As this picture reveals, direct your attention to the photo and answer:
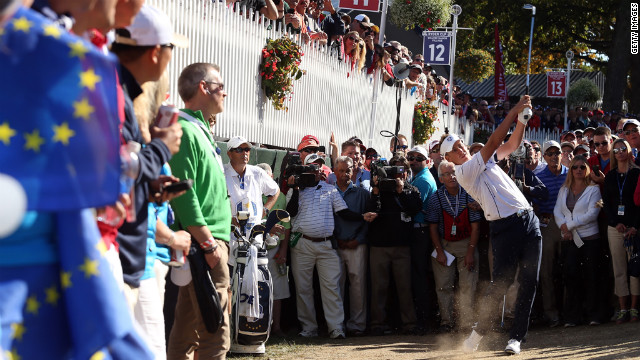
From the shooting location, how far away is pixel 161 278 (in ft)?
14.4

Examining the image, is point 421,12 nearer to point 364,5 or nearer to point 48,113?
point 364,5

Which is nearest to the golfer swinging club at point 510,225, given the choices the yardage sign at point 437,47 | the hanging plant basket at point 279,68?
the hanging plant basket at point 279,68

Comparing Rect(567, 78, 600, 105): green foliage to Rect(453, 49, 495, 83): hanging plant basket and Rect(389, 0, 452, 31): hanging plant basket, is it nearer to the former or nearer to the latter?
Rect(453, 49, 495, 83): hanging plant basket

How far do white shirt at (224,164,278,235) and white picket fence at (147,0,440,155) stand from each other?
151 centimetres

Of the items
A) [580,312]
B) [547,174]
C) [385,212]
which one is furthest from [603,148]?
[385,212]

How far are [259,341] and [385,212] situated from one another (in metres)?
2.91

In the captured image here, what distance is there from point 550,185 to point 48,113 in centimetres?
1031

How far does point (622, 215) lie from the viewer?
10836 mm

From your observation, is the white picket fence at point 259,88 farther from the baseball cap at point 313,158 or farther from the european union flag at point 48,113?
the european union flag at point 48,113

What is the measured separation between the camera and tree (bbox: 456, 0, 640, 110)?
125 ft

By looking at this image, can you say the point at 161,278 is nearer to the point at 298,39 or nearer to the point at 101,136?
the point at 101,136

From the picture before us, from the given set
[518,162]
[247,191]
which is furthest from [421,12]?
[247,191]

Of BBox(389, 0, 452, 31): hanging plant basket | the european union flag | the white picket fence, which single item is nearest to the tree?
BBox(389, 0, 452, 31): hanging plant basket

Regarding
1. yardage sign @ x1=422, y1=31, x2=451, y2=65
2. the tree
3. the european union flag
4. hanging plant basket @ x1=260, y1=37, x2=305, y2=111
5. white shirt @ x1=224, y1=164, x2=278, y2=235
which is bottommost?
white shirt @ x1=224, y1=164, x2=278, y2=235
